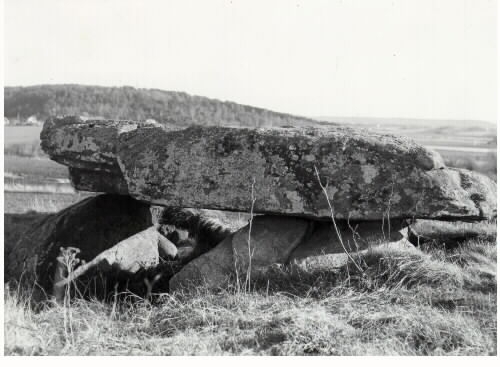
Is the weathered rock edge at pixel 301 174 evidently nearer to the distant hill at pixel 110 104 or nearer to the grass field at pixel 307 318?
the grass field at pixel 307 318

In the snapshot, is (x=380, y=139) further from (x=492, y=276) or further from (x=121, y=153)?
(x=121, y=153)

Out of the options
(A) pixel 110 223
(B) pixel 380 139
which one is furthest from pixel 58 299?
(B) pixel 380 139

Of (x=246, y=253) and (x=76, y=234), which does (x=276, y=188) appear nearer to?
(x=246, y=253)

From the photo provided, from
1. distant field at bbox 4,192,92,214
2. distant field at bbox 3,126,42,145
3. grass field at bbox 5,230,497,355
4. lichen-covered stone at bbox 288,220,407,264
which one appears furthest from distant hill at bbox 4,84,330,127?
grass field at bbox 5,230,497,355

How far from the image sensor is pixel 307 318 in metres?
5.19

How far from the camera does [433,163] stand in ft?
22.4

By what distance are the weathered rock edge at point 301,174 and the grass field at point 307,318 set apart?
0.60 meters

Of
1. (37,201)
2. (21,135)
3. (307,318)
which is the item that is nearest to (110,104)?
(21,135)

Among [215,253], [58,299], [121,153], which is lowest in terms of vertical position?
[58,299]

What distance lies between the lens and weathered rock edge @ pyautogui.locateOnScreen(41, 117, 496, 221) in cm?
675

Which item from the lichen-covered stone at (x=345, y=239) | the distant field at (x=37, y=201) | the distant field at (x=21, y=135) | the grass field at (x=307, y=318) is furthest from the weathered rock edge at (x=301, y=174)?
the distant field at (x=21, y=135)

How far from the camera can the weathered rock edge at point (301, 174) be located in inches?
266

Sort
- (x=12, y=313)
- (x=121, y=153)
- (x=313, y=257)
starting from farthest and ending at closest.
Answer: (x=121, y=153) → (x=313, y=257) → (x=12, y=313)

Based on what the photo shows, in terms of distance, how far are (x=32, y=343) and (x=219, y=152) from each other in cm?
298
